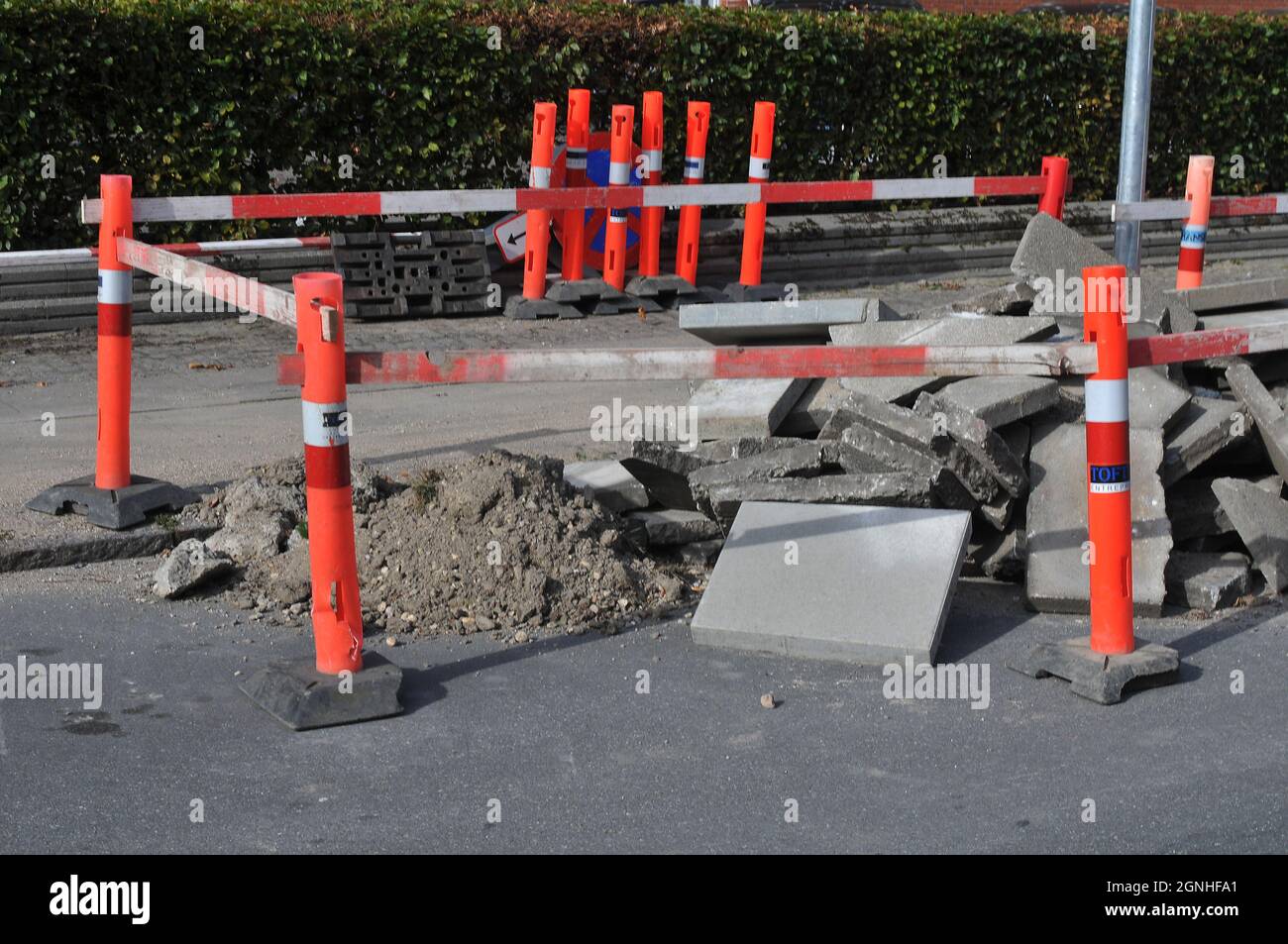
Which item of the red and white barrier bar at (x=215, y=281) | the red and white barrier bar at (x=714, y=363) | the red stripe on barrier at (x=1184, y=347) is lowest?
the red and white barrier bar at (x=714, y=363)

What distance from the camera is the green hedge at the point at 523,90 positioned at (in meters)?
11.6

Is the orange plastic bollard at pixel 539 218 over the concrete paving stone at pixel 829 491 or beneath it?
over

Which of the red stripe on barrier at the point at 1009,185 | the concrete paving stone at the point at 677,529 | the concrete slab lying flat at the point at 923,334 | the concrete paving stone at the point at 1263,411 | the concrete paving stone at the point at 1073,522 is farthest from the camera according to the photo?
the red stripe on barrier at the point at 1009,185

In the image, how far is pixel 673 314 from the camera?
1283cm

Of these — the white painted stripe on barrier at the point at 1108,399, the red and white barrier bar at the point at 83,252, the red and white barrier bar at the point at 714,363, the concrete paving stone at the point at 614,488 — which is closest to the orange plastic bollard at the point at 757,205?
the red and white barrier bar at the point at 83,252

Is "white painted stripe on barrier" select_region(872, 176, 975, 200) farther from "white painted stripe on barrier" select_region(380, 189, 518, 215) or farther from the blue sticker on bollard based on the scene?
the blue sticker on bollard

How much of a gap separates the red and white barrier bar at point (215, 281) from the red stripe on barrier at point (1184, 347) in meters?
2.97

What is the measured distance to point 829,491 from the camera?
6531mm

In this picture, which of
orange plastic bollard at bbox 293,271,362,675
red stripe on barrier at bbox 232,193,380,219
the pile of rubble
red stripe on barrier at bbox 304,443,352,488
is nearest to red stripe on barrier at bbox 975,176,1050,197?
the pile of rubble

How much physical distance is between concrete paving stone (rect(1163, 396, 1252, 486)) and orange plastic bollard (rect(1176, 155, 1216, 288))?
10.2 ft

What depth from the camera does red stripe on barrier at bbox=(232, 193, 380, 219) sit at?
8148 millimetres

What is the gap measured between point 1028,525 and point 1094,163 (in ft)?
35.6

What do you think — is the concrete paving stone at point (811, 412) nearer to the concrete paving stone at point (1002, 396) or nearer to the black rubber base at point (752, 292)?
the concrete paving stone at point (1002, 396)

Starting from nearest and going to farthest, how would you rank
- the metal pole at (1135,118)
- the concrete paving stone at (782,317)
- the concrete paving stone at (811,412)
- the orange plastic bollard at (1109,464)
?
the orange plastic bollard at (1109,464) < the concrete paving stone at (811,412) < the concrete paving stone at (782,317) < the metal pole at (1135,118)
